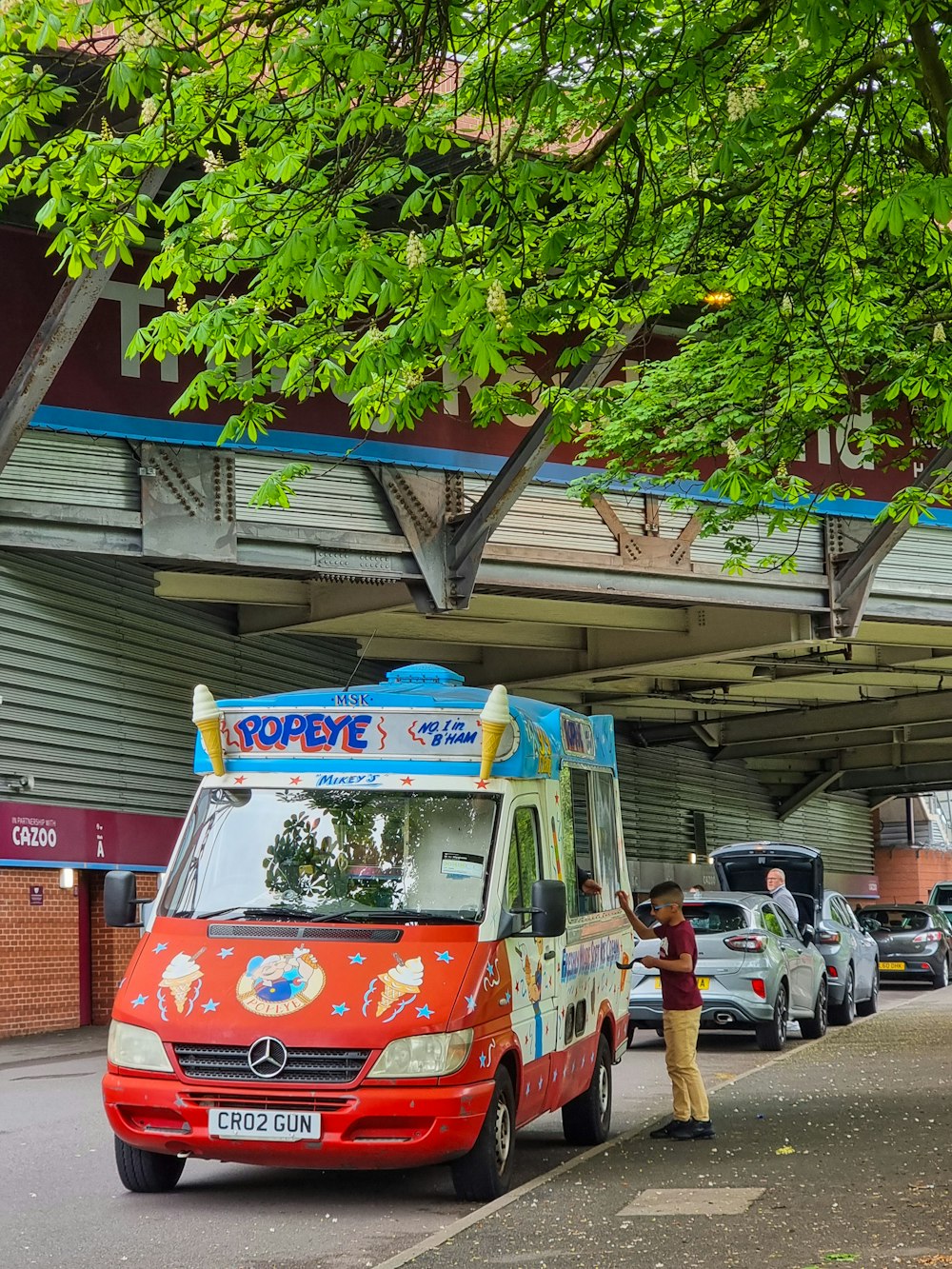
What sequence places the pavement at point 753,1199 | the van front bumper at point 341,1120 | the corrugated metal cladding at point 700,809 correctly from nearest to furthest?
the pavement at point 753,1199
the van front bumper at point 341,1120
the corrugated metal cladding at point 700,809

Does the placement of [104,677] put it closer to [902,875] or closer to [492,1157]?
[492,1157]

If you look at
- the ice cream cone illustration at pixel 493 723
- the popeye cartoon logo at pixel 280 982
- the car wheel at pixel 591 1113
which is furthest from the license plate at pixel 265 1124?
the car wheel at pixel 591 1113

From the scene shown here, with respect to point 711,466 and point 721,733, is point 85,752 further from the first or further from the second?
point 721,733

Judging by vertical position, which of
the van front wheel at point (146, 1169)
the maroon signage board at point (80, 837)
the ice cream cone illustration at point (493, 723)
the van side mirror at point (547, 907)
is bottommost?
the van front wheel at point (146, 1169)

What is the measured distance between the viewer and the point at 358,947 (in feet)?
28.7

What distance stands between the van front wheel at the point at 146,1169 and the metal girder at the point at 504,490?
461 inches

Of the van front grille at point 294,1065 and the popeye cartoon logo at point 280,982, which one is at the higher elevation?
the popeye cartoon logo at point 280,982

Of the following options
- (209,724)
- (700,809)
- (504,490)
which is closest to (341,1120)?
(209,724)

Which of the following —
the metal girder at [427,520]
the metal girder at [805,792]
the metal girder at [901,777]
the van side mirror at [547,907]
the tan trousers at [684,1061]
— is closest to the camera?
the van side mirror at [547,907]

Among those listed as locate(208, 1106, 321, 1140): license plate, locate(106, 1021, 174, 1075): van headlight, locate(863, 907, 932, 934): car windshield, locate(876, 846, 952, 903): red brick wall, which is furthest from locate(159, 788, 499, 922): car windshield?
locate(876, 846, 952, 903): red brick wall

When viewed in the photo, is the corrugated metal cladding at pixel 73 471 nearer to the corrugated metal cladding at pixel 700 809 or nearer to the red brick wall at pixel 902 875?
the corrugated metal cladding at pixel 700 809

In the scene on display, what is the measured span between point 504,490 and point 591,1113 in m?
10.7

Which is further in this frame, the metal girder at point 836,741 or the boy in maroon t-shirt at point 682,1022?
the metal girder at point 836,741

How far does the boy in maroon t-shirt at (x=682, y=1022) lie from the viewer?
1118 centimetres
